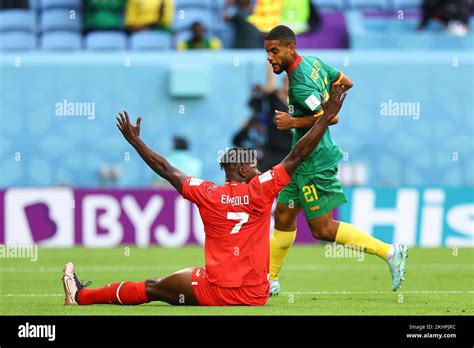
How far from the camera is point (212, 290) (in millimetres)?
8695

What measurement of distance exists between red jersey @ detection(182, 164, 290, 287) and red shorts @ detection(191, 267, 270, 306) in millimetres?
48

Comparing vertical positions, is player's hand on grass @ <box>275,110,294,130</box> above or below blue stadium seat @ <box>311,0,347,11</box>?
below

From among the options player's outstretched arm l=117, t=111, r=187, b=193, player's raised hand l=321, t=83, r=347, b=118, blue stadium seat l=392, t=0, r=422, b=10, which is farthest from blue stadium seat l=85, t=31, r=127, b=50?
player's raised hand l=321, t=83, r=347, b=118

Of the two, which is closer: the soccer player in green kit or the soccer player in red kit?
the soccer player in red kit

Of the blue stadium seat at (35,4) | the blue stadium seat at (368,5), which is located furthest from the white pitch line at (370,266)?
the blue stadium seat at (35,4)

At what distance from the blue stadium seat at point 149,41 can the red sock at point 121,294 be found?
37.6 feet

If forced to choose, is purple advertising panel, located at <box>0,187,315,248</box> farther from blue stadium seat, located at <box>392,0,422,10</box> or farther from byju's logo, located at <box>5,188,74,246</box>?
blue stadium seat, located at <box>392,0,422,10</box>

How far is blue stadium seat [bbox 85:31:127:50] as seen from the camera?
20.0 m

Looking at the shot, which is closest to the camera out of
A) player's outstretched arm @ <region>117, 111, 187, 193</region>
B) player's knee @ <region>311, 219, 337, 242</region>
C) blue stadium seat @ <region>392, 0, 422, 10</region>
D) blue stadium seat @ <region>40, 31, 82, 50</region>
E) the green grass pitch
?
player's outstretched arm @ <region>117, 111, 187, 193</region>

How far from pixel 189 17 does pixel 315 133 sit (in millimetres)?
12016

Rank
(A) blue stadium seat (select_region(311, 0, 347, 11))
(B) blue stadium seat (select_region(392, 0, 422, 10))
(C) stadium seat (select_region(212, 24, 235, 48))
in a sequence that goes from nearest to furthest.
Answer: (C) stadium seat (select_region(212, 24, 235, 48)) < (A) blue stadium seat (select_region(311, 0, 347, 11)) < (B) blue stadium seat (select_region(392, 0, 422, 10))

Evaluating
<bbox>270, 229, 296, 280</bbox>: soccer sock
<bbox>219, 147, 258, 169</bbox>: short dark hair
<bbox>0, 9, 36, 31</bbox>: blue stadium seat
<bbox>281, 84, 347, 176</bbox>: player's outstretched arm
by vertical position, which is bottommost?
<bbox>270, 229, 296, 280</bbox>: soccer sock

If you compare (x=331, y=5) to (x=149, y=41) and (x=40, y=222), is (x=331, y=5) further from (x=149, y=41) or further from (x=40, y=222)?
(x=40, y=222)
